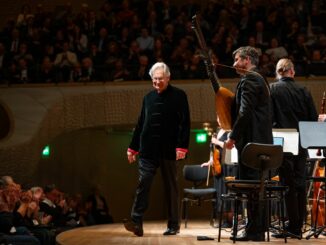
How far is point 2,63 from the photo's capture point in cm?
1270

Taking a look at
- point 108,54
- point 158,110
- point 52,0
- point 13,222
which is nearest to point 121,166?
point 108,54

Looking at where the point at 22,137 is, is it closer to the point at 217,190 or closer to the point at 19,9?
the point at 217,190

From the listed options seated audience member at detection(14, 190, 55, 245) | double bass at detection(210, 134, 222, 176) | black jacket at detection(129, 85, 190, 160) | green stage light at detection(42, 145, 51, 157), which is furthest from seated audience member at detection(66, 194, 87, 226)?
black jacket at detection(129, 85, 190, 160)

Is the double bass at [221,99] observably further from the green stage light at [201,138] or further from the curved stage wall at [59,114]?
the green stage light at [201,138]

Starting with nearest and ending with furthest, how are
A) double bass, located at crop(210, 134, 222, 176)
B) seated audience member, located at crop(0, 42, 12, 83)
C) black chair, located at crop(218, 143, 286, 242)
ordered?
black chair, located at crop(218, 143, 286, 242) < double bass, located at crop(210, 134, 222, 176) < seated audience member, located at crop(0, 42, 12, 83)

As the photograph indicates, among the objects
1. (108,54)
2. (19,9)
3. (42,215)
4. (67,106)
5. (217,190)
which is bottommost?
(42,215)

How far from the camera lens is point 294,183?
6051 millimetres

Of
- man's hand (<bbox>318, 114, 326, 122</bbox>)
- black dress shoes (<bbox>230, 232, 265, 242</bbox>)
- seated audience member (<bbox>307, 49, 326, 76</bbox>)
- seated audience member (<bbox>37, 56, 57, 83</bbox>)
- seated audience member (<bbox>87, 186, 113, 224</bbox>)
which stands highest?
seated audience member (<bbox>307, 49, 326, 76</bbox>)

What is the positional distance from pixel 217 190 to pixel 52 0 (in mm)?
8822

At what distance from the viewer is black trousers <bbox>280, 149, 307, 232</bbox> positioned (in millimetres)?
6016

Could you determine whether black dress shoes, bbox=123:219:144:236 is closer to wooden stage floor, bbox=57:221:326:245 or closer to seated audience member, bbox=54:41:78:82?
wooden stage floor, bbox=57:221:326:245

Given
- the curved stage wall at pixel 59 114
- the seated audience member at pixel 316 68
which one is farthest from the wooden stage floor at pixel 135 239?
the seated audience member at pixel 316 68

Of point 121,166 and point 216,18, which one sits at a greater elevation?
point 216,18

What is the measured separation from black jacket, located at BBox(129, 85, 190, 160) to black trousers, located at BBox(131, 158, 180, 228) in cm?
6
